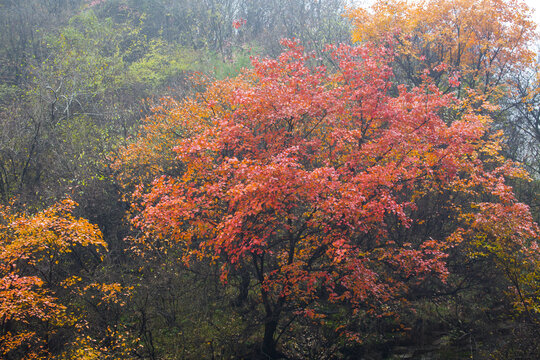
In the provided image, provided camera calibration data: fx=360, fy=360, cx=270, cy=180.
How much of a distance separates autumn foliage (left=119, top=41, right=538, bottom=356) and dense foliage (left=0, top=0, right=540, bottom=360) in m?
0.10

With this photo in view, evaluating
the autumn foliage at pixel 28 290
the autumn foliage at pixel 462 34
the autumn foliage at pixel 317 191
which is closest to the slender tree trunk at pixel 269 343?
the autumn foliage at pixel 317 191

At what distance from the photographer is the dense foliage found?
33.7 feet

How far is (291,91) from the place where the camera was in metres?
11.9

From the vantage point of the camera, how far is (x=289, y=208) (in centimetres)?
1038

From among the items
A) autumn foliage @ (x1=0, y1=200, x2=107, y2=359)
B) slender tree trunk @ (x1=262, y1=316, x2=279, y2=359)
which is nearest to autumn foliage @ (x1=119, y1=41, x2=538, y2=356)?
slender tree trunk @ (x1=262, y1=316, x2=279, y2=359)

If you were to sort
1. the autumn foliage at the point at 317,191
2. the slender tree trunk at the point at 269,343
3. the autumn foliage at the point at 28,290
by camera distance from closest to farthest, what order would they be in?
1. the autumn foliage at the point at 28,290
2. the autumn foliage at the point at 317,191
3. the slender tree trunk at the point at 269,343

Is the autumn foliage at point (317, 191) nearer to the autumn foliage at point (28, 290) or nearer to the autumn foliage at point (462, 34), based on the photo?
the autumn foliage at point (28, 290)

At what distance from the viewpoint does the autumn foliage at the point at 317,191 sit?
983 cm

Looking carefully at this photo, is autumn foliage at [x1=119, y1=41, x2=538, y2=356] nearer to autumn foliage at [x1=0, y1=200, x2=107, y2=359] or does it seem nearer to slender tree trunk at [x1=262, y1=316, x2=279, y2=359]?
slender tree trunk at [x1=262, y1=316, x2=279, y2=359]

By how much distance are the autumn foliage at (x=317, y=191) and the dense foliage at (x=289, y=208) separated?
0.10 meters

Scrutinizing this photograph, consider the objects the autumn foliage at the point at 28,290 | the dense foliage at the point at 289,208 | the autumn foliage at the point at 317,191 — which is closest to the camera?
the autumn foliage at the point at 28,290

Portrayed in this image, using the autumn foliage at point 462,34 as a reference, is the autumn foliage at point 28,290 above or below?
below

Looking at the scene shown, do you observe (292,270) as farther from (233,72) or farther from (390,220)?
(233,72)

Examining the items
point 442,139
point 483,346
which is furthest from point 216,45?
point 483,346
